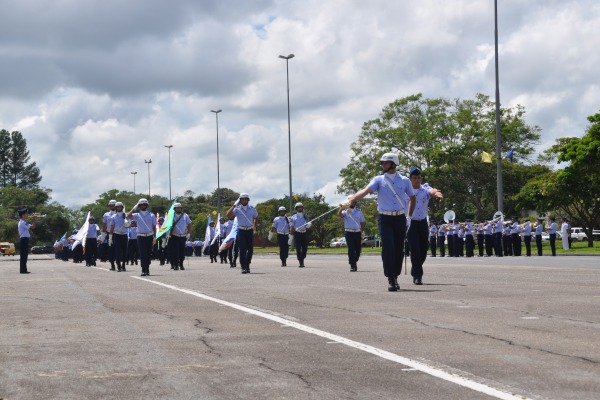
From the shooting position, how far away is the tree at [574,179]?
179ft

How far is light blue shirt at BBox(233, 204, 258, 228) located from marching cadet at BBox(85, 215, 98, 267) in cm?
1610

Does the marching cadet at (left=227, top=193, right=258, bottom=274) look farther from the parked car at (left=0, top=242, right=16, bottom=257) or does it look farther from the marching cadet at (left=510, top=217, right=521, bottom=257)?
the parked car at (left=0, top=242, right=16, bottom=257)

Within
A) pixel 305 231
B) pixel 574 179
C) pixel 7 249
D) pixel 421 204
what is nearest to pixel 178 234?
pixel 305 231

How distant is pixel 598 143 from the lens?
175 ft

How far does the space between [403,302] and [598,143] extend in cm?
4342

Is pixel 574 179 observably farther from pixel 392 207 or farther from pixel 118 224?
pixel 392 207

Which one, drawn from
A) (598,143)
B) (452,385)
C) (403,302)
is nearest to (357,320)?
(403,302)

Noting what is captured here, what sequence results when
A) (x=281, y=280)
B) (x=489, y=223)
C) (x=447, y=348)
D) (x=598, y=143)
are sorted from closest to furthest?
1. (x=447, y=348)
2. (x=281, y=280)
3. (x=489, y=223)
4. (x=598, y=143)

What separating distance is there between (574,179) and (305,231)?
30695mm

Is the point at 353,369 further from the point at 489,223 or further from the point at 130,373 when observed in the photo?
the point at 489,223

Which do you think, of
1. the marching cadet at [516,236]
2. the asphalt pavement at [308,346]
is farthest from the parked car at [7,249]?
the asphalt pavement at [308,346]

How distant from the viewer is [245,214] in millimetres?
24859

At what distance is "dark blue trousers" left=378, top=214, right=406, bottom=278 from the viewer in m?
14.9

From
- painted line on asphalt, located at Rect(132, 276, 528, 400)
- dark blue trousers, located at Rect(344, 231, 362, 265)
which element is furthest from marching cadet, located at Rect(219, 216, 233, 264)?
painted line on asphalt, located at Rect(132, 276, 528, 400)
